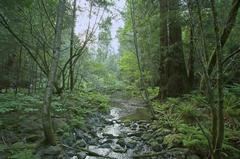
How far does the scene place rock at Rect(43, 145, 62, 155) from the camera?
4.35m

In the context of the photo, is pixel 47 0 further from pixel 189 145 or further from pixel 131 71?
pixel 131 71

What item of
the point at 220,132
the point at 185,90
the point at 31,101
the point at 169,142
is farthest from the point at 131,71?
the point at 220,132

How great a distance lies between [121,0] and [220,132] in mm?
8262

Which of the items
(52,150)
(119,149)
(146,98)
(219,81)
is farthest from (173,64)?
(52,150)

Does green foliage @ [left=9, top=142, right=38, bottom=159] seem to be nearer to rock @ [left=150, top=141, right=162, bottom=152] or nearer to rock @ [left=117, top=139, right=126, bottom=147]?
rock @ [left=117, top=139, right=126, bottom=147]

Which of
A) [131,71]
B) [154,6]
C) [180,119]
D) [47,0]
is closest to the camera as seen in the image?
[180,119]

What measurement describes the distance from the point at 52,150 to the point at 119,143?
1640 mm

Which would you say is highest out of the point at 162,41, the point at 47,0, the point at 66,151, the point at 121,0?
the point at 121,0

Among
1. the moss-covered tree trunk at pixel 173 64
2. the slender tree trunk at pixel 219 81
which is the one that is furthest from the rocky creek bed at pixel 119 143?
the moss-covered tree trunk at pixel 173 64

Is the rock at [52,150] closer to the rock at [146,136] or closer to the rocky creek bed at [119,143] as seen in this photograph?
the rocky creek bed at [119,143]

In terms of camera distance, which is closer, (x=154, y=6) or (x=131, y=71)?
(x=154, y=6)

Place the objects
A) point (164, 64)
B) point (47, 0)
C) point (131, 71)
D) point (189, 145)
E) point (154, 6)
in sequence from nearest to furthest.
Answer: point (189, 145)
point (47, 0)
point (164, 64)
point (154, 6)
point (131, 71)

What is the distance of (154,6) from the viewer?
390 inches

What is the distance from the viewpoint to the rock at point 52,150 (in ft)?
14.3
